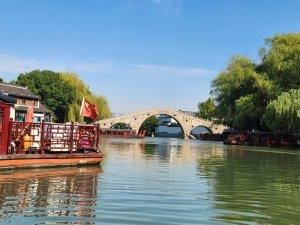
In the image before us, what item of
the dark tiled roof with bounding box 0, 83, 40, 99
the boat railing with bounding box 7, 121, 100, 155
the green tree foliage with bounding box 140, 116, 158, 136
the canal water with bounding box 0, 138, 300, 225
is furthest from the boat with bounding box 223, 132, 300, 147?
the green tree foliage with bounding box 140, 116, 158, 136

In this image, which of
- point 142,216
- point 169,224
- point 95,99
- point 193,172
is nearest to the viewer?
point 169,224

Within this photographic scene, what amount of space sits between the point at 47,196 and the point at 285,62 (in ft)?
115

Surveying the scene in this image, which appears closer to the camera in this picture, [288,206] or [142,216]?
[142,216]

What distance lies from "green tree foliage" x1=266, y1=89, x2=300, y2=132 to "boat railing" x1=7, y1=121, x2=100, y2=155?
22.5m

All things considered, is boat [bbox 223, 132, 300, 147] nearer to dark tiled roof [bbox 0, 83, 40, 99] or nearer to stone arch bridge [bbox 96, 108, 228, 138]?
dark tiled roof [bbox 0, 83, 40, 99]

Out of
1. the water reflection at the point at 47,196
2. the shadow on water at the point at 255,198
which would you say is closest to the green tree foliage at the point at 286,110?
the shadow on water at the point at 255,198

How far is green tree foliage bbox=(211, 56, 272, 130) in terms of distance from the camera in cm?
4453

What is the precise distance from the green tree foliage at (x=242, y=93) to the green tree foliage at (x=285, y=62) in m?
1.26

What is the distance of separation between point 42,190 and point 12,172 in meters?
3.57

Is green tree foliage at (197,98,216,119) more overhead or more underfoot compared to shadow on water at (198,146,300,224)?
more overhead

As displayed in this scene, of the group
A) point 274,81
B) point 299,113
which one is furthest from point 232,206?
point 274,81

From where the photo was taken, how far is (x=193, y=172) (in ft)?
48.8

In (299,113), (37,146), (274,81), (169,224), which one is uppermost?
(274,81)

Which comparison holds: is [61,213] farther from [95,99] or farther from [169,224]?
[95,99]
